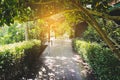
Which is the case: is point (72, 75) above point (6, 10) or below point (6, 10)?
below

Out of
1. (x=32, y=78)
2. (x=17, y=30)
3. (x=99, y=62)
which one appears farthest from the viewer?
(x=17, y=30)

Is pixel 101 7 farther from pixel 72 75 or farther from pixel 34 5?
pixel 72 75

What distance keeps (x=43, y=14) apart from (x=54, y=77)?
203 inches

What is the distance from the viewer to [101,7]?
22.8 ft

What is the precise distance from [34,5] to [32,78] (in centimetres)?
549

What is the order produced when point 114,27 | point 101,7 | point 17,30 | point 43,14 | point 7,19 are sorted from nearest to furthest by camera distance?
point 7,19
point 101,7
point 43,14
point 114,27
point 17,30

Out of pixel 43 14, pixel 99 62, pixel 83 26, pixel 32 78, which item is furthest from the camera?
pixel 83 26

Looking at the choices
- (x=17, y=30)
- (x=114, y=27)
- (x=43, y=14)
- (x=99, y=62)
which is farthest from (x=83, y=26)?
(x=43, y=14)

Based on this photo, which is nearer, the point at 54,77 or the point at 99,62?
the point at 99,62

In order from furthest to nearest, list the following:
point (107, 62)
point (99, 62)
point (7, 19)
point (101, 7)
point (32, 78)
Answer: point (32, 78), point (99, 62), point (107, 62), point (101, 7), point (7, 19)

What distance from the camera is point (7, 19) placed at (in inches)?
197

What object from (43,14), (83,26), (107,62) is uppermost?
(43,14)

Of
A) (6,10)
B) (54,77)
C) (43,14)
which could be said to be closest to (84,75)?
(54,77)

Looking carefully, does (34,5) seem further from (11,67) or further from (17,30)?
(17,30)
